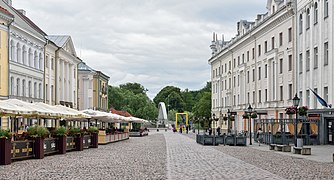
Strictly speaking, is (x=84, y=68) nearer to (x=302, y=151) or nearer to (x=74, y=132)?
(x=74, y=132)

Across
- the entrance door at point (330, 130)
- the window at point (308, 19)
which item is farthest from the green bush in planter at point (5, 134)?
the window at point (308, 19)

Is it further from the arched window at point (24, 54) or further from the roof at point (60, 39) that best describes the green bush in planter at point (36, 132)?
the roof at point (60, 39)

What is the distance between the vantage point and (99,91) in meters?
93.0

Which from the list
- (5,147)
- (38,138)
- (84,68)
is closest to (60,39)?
(84,68)

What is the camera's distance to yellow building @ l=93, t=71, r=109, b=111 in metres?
90.4

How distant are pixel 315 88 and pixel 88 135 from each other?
57.0ft

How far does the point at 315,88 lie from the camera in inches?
1638

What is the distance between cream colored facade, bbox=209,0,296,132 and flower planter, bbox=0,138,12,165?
31.8 metres

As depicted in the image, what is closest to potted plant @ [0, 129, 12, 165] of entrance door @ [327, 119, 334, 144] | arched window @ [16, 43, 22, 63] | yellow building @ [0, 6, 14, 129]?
yellow building @ [0, 6, 14, 129]

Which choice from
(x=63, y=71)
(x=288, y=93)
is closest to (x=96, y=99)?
(x=63, y=71)

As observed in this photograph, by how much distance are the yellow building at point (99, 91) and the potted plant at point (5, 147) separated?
67.1 m

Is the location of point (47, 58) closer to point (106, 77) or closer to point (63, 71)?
point (63, 71)

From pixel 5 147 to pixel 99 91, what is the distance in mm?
71829

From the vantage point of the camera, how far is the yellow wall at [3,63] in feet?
140
